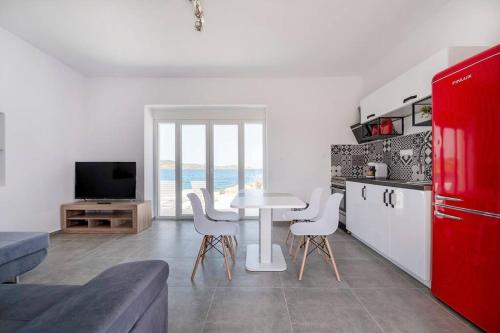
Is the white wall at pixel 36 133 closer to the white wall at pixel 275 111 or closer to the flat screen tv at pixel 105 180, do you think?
the flat screen tv at pixel 105 180

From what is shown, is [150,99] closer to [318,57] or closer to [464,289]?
[318,57]

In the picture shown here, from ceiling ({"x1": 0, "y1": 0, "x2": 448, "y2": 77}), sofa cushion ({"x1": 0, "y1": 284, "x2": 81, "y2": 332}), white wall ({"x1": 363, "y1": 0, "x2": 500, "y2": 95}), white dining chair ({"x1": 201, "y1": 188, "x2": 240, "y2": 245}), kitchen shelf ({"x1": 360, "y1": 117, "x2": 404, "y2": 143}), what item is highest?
ceiling ({"x1": 0, "y1": 0, "x2": 448, "y2": 77})

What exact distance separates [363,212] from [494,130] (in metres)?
2.07

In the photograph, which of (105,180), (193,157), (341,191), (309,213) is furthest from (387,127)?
(105,180)

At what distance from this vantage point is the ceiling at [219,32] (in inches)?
106

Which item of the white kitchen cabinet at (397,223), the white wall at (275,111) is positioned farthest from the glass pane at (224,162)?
the white kitchen cabinet at (397,223)

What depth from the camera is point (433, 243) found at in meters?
2.06

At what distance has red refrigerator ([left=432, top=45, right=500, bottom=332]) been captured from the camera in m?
1.55

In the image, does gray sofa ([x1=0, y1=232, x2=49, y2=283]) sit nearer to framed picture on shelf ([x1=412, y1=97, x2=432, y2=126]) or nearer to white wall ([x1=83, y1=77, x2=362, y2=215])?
white wall ([x1=83, y1=77, x2=362, y2=215])

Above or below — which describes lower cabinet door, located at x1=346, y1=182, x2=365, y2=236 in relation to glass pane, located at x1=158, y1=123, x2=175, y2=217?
below

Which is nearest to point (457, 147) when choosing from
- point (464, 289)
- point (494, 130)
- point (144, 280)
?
point (494, 130)

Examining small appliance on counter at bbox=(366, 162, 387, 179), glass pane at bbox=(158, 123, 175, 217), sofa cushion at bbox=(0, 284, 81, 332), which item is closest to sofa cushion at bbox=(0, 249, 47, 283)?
sofa cushion at bbox=(0, 284, 81, 332)

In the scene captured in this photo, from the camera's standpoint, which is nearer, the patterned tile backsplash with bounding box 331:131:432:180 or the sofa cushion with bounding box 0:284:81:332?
the sofa cushion with bounding box 0:284:81:332

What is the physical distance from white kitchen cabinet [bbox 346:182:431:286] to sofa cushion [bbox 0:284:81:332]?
2.72 meters
